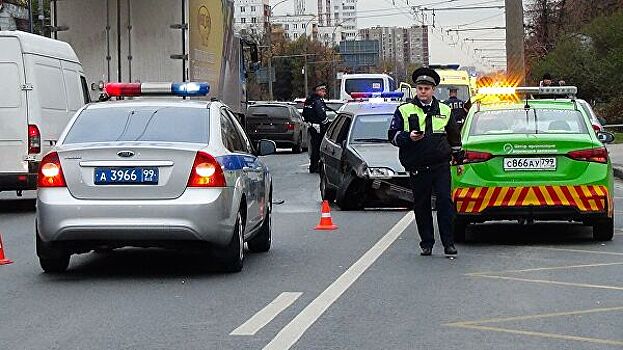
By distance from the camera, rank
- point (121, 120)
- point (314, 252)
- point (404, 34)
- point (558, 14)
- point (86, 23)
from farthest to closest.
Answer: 1. point (404, 34)
2. point (558, 14)
3. point (86, 23)
4. point (314, 252)
5. point (121, 120)

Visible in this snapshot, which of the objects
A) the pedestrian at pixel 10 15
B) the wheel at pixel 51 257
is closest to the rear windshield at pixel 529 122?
the wheel at pixel 51 257

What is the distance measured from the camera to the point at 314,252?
12.2 m

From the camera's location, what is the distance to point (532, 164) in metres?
12.2

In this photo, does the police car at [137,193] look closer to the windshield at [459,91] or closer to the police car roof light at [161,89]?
the police car roof light at [161,89]

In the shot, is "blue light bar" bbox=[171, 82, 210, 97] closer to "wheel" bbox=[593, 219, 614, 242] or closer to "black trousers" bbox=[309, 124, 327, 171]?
"wheel" bbox=[593, 219, 614, 242]

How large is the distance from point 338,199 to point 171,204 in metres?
7.84

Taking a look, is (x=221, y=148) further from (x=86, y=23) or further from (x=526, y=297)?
(x=86, y=23)

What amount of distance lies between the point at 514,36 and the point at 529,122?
922 inches

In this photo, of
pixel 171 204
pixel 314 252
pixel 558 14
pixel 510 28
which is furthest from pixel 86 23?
pixel 558 14

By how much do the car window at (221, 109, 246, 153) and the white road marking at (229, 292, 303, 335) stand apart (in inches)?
77.6

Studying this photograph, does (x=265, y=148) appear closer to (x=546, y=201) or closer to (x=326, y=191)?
(x=546, y=201)

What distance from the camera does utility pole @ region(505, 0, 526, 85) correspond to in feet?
117

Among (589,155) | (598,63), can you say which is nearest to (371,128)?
(589,155)

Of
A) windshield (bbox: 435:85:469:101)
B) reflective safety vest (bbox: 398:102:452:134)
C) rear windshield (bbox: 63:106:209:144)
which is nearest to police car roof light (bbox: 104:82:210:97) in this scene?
rear windshield (bbox: 63:106:209:144)
